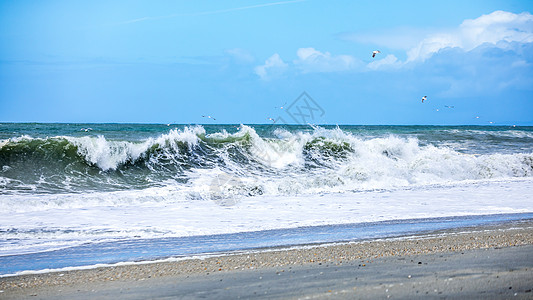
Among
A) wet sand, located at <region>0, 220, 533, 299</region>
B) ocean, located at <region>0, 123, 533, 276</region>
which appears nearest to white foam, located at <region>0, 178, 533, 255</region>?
ocean, located at <region>0, 123, 533, 276</region>

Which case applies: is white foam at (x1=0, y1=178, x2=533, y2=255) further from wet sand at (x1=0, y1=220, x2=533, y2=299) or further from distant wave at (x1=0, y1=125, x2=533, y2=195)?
wet sand at (x1=0, y1=220, x2=533, y2=299)

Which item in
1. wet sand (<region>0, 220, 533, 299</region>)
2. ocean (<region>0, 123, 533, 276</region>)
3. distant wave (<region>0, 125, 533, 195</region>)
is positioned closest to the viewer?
wet sand (<region>0, 220, 533, 299</region>)

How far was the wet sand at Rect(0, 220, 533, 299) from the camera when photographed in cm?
385

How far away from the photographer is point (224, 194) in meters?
12.4

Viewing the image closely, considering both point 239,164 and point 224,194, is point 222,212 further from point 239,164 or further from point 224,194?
point 239,164

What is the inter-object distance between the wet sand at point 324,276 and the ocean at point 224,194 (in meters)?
0.92

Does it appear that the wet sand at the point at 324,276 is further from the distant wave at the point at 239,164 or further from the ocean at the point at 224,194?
the distant wave at the point at 239,164

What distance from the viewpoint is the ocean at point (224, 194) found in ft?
23.5

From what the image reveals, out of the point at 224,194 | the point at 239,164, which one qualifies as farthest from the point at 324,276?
the point at 239,164

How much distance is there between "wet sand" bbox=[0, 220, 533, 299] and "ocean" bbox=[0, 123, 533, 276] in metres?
0.92

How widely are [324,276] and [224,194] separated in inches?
317

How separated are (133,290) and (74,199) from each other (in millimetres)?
7370

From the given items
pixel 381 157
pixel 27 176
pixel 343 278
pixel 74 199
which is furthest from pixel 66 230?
pixel 381 157

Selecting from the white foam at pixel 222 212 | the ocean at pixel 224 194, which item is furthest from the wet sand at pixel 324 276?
the white foam at pixel 222 212
